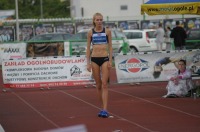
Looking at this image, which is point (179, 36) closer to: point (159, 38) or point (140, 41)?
point (159, 38)

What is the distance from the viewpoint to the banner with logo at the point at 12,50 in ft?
96.0

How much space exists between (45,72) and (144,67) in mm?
3050

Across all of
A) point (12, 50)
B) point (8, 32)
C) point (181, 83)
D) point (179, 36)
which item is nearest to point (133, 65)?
point (181, 83)

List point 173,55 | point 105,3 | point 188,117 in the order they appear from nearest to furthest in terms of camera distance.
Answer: point 188,117 < point 173,55 < point 105,3

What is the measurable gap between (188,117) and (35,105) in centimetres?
424

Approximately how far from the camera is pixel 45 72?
771 inches

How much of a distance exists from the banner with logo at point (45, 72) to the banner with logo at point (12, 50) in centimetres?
962

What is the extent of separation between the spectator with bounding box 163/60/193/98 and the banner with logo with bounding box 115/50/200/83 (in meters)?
3.48

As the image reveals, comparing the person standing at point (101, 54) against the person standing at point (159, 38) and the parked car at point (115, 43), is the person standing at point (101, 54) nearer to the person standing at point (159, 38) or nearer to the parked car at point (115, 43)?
the parked car at point (115, 43)

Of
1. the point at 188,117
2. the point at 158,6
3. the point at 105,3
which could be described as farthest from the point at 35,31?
the point at 188,117

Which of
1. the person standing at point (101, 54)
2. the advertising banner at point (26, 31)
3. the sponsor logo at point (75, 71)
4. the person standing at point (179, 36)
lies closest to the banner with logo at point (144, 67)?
the sponsor logo at point (75, 71)

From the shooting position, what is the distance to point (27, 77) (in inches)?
771

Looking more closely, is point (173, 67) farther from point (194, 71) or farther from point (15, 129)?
point (15, 129)

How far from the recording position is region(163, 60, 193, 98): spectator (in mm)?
15836
